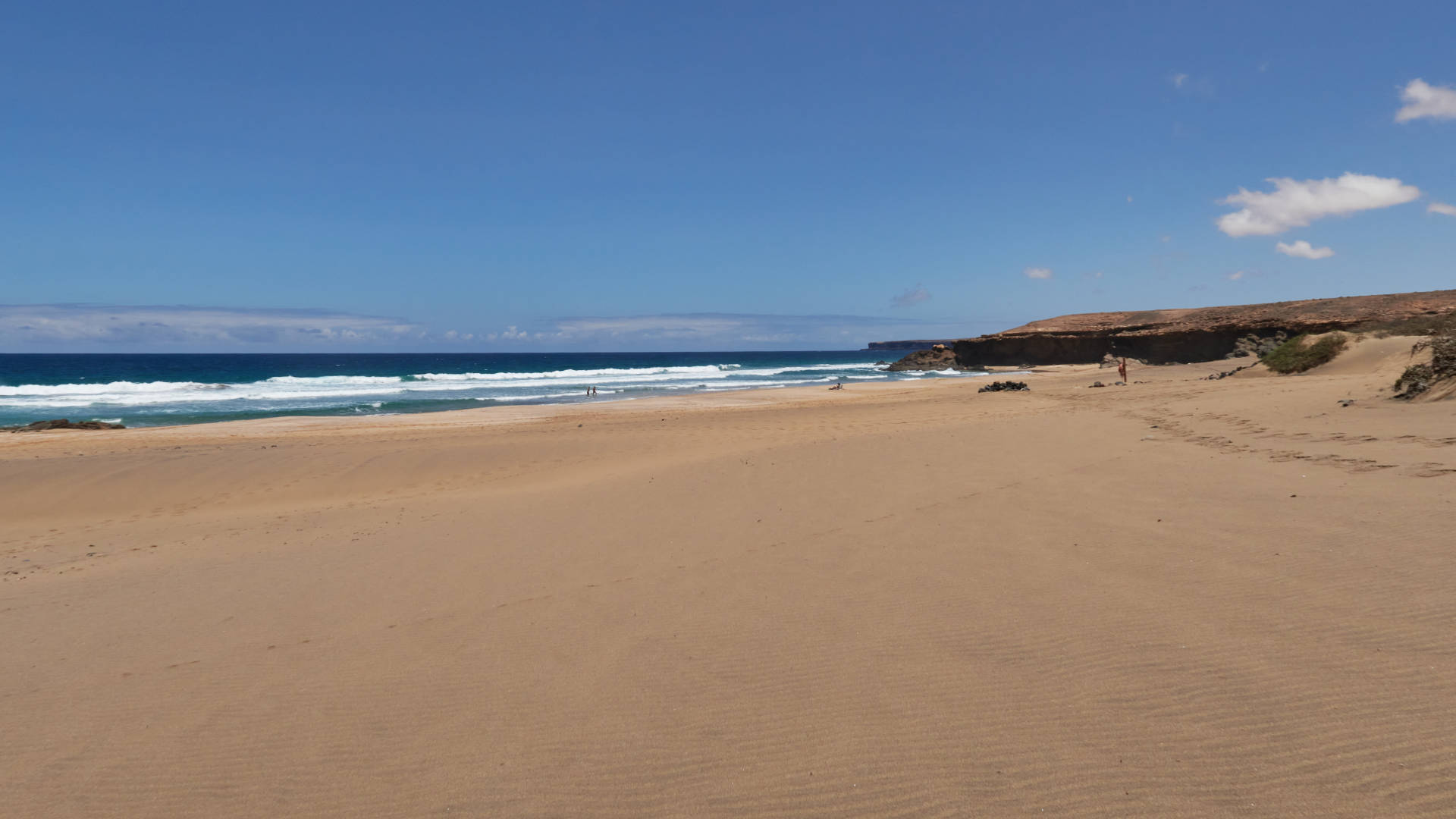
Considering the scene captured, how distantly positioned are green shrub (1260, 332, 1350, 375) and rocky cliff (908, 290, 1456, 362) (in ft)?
41.1

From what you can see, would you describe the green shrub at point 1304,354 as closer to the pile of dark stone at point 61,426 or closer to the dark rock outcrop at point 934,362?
the pile of dark stone at point 61,426

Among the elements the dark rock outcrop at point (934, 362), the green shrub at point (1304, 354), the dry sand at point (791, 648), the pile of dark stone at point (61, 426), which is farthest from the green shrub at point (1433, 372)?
the dark rock outcrop at point (934, 362)

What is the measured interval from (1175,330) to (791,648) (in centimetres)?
5438

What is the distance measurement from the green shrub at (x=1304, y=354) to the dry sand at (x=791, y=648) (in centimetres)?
1623

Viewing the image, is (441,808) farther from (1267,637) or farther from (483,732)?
(1267,637)

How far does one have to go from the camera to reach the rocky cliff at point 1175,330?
40656 millimetres

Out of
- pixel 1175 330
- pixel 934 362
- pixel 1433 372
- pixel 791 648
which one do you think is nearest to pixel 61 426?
pixel 791 648

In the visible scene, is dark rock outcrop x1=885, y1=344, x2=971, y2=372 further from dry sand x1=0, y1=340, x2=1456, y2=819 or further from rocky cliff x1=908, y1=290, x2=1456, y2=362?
dry sand x1=0, y1=340, x2=1456, y2=819

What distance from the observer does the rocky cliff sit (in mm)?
40656

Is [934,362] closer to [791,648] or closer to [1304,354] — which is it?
[1304,354]

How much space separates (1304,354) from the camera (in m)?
22.9

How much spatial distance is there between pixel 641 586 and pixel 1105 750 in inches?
128

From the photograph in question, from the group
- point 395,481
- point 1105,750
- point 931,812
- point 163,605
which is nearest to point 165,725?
point 163,605

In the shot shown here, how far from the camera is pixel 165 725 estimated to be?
11.9ft
